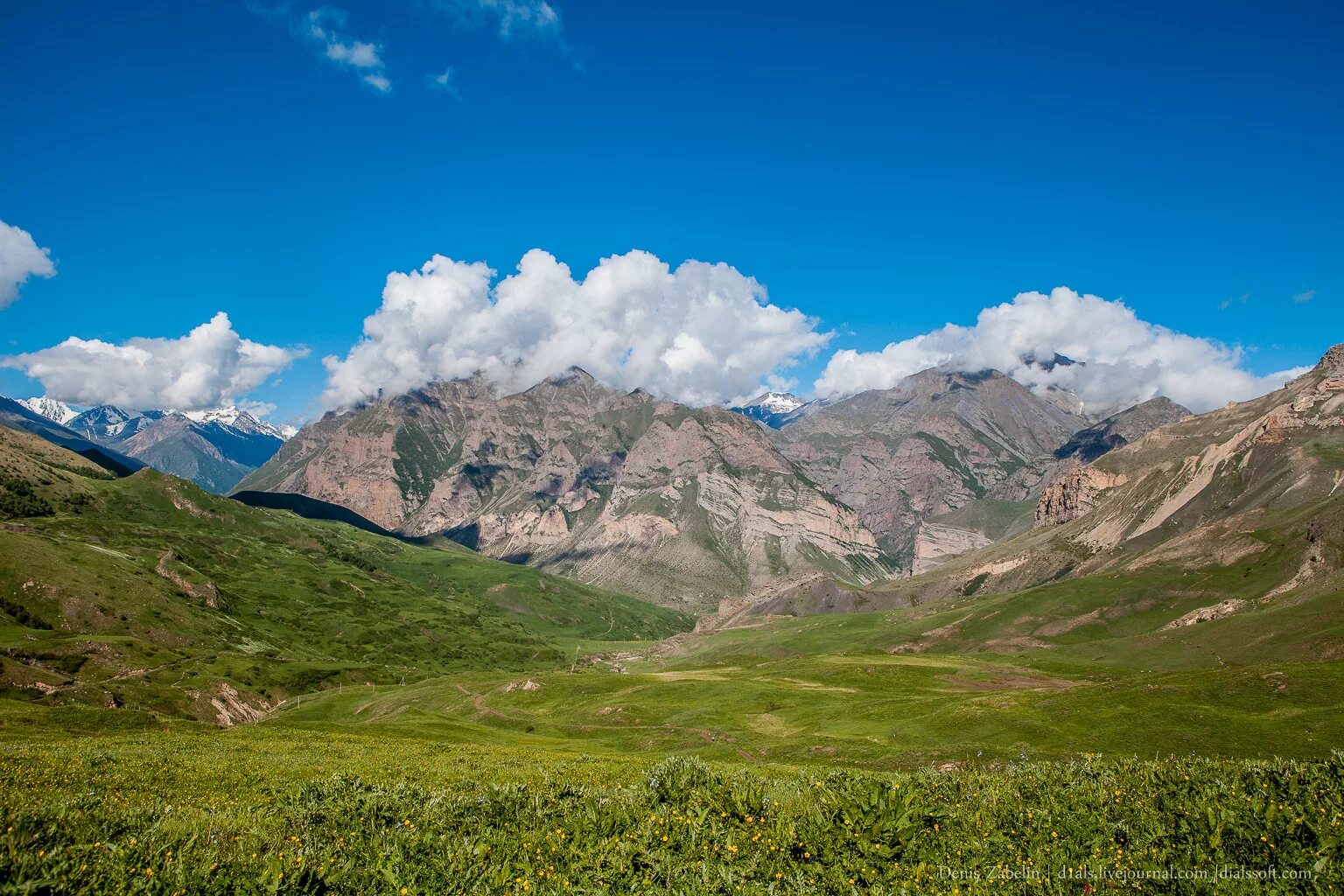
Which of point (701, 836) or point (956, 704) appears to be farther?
point (956, 704)

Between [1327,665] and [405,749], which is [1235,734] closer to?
[1327,665]

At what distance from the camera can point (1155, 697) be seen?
71.4m

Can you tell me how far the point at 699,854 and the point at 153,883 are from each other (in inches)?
416

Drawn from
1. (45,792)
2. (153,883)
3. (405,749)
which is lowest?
(405,749)

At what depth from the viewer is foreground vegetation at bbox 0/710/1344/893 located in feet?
42.0

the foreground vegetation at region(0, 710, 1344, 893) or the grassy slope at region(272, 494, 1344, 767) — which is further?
the grassy slope at region(272, 494, 1344, 767)

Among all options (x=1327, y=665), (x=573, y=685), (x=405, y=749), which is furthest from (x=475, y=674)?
(x=1327, y=665)

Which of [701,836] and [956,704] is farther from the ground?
[701,836]

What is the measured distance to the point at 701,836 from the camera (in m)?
16.5

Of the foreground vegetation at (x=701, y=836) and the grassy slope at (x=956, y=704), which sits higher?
the foreground vegetation at (x=701, y=836)

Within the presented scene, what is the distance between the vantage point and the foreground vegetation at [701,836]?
12.8m

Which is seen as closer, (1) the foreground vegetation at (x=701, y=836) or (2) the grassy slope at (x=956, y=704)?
(1) the foreground vegetation at (x=701, y=836)

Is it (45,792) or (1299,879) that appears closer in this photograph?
(1299,879)

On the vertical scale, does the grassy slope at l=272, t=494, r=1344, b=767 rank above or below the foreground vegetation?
below
